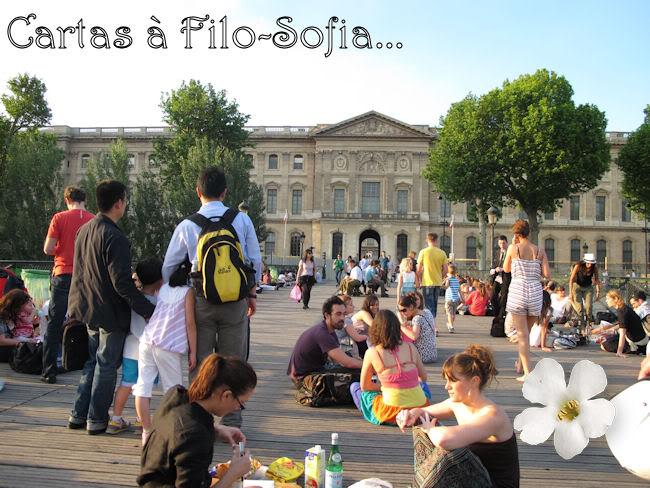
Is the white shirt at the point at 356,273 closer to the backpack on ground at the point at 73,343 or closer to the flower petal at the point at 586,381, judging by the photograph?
the backpack on ground at the point at 73,343

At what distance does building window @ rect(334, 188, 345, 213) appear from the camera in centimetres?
5262

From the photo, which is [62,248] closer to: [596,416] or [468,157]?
[596,416]

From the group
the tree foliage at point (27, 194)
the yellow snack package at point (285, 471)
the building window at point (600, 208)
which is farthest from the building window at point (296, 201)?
the yellow snack package at point (285, 471)

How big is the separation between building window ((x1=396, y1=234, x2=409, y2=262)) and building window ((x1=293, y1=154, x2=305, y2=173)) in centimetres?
1218

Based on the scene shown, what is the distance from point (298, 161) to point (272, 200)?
4.71m

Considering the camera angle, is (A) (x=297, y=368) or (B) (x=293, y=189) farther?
(B) (x=293, y=189)

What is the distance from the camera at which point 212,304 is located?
4.06 meters

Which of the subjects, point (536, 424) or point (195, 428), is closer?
point (195, 428)

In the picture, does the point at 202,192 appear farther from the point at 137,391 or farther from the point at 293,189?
the point at 293,189

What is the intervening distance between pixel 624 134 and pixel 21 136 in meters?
51.6

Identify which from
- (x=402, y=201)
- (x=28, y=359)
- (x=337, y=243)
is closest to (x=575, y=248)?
(x=402, y=201)

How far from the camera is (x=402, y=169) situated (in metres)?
52.0

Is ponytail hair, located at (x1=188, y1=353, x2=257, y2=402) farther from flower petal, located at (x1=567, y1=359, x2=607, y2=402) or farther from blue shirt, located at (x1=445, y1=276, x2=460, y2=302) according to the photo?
blue shirt, located at (x1=445, y1=276, x2=460, y2=302)

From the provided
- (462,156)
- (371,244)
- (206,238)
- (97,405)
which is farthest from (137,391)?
(371,244)
